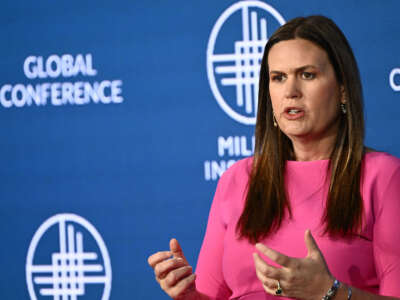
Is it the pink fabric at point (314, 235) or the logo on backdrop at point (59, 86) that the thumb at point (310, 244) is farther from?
the logo on backdrop at point (59, 86)

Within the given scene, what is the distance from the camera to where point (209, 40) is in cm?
233

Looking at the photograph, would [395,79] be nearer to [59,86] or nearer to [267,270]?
[267,270]

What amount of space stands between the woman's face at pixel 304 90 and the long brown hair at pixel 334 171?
25 millimetres

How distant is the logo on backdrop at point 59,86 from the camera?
244 cm

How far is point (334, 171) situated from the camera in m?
1.54

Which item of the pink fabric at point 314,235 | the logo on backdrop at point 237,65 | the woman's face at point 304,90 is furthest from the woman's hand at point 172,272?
the logo on backdrop at point 237,65

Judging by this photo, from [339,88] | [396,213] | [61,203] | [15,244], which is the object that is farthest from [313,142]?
[15,244]

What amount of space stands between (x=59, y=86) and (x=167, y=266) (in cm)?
126

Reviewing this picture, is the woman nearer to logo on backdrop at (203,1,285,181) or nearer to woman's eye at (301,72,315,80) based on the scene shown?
woman's eye at (301,72,315,80)

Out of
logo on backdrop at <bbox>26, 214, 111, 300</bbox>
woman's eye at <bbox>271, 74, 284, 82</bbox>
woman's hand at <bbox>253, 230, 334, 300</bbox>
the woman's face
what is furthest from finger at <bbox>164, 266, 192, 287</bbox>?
logo on backdrop at <bbox>26, 214, 111, 300</bbox>

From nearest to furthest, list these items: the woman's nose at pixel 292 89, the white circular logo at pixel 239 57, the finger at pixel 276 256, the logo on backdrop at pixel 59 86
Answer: the finger at pixel 276 256
the woman's nose at pixel 292 89
the white circular logo at pixel 239 57
the logo on backdrop at pixel 59 86

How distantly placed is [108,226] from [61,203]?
230 mm

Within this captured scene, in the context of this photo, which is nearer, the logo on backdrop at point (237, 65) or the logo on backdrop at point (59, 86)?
the logo on backdrop at point (237, 65)

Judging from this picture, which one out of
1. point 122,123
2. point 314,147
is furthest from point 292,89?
point 122,123
